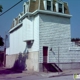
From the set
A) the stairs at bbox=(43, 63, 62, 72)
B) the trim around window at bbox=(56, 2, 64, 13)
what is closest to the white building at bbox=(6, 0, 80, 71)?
the trim around window at bbox=(56, 2, 64, 13)

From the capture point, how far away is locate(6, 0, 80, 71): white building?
85.0ft

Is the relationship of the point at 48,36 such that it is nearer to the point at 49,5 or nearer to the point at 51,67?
the point at 51,67

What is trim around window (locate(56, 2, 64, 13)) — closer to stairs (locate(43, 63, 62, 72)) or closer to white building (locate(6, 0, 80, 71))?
white building (locate(6, 0, 80, 71))

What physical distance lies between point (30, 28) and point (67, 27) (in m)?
5.38

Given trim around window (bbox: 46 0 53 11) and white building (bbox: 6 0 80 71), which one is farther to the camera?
trim around window (bbox: 46 0 53 11)

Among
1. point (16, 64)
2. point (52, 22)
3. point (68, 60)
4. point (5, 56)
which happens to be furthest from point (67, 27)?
point (5, 56)

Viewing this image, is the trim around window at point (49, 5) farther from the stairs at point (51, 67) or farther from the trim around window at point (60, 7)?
the stairs at point (51, 67)

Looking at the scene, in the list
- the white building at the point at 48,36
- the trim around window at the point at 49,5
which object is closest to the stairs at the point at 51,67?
the white building at the point at 48,36

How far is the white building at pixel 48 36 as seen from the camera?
25.9 meters

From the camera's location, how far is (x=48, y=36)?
86.5 feet

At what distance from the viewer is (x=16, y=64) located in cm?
3444

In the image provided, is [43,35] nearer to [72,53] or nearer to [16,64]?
[72,53]

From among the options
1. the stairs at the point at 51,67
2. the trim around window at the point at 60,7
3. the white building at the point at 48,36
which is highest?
the trim around window at the point at 60,7

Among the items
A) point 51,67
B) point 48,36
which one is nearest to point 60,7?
point 48,36
